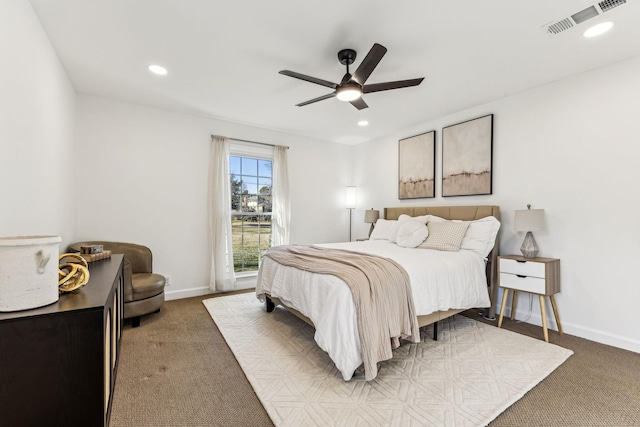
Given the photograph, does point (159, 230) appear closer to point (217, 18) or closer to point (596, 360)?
point (217, 18)

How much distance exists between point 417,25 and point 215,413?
298cm

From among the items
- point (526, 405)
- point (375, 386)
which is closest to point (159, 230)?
point (375, 386)

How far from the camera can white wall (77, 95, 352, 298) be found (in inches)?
138

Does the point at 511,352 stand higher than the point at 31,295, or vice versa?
the point at 31,295

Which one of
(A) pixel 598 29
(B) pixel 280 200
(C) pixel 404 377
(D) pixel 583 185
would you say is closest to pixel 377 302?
(C) pixel 404 377

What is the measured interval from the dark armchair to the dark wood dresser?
6.77ft

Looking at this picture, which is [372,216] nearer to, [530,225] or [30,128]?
[530,225]

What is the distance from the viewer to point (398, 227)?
404 centimetres

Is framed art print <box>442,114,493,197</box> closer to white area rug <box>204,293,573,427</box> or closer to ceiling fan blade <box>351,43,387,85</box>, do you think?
white area rug <box>204,293,573,427</box>

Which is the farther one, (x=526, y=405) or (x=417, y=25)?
(x=417, y=25)

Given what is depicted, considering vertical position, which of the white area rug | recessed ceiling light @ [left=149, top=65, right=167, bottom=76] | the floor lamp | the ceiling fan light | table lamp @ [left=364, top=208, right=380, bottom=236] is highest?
recessed ceiling light @ [left=149, top=65, right=167, bottom=76]

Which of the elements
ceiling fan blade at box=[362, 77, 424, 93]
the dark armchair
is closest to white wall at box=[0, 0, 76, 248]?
the dark armchair

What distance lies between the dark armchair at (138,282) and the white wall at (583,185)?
4.07 metres

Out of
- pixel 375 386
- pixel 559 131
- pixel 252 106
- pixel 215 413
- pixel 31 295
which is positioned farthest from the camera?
pixel 252 106
